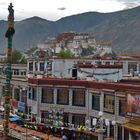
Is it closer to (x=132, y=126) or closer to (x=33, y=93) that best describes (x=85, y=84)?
(x=33, y=93)

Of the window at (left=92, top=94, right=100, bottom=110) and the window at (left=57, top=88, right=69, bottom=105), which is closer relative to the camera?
the window at (left=92, top=94, right=100, bottom=110)

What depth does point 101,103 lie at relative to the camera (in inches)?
1688

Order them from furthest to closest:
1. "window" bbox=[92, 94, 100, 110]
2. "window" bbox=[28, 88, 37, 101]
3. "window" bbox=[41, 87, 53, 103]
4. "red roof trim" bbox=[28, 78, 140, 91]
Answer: "window" bbox=[28, 88, 37, 101]
"window" bbox=[41, 87, 53, 103]
"window" bbox=[92, 94, 100, 110]
"red roof trim" bbox=[28, 78, 140, 91]

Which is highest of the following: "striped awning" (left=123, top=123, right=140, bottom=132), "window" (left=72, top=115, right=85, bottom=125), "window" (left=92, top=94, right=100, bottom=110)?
"window" (left=92, top=94, right=100, bottom=110)

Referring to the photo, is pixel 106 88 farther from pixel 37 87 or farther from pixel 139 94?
pixel 37 87

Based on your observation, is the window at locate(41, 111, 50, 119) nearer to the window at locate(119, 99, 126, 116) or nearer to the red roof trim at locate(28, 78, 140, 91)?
the red roof trim at locate(28, 78, 140, 91)

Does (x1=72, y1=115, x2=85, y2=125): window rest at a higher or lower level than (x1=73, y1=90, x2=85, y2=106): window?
lower

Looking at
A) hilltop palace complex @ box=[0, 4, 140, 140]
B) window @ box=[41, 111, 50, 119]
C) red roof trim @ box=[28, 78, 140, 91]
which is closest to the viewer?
hilltop palace complex @ box=[0, 4, 140, 140]

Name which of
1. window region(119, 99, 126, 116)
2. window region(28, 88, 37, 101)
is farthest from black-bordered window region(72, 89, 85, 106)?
window region(119, 99, 126, 116)

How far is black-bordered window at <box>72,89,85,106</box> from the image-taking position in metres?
46.0

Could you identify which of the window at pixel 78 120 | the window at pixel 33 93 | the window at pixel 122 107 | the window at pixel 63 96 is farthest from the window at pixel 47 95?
the window at pixel 122 107

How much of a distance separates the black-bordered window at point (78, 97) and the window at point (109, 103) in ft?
14.0

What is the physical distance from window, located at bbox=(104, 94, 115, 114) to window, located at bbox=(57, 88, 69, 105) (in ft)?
20.8

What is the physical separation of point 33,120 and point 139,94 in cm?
1890
